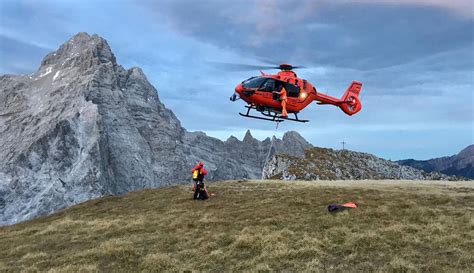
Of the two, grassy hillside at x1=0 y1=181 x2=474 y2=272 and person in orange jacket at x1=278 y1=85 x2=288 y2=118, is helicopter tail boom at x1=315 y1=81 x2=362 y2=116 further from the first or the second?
grassy hillside at x1=0 y1=181 x2=474 y2=272

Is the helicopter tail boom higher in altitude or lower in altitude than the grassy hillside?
higher

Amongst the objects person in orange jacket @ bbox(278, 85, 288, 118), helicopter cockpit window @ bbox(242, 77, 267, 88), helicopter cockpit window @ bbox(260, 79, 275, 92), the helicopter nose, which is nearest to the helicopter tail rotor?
person in orange jacket @ bbox(278, 85, 288, 118)

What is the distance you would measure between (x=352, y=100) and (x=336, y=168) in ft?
101

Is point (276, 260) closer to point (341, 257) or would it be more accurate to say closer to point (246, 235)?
point (341, 257)

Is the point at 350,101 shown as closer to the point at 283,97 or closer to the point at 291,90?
the point at 291,90

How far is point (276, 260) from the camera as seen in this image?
14703 millimetres

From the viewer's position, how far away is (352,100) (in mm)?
40000

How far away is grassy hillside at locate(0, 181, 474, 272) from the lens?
14.4m

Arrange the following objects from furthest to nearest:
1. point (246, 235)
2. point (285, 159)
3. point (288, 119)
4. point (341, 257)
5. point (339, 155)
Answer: point (339, 155) → point (285, 159) → point (288, 119) → point (246, 235) → point (341, 257)

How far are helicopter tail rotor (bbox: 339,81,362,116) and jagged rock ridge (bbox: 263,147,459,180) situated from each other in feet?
76.5

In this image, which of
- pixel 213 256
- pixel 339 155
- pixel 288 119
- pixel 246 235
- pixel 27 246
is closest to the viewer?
pixel 213 256

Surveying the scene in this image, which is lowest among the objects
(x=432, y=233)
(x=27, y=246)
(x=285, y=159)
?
(x=27, y=246)

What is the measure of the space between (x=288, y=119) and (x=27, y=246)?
804 inches

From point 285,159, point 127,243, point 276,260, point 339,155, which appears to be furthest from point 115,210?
point 339,155
